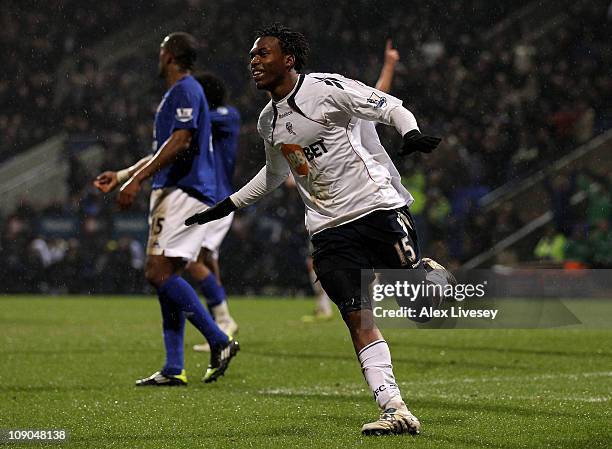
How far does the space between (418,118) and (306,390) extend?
14.2 m

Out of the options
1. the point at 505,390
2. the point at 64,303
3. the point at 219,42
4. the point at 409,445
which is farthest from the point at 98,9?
the point at 409,445

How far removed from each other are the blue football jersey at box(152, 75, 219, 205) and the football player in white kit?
75.4 inches

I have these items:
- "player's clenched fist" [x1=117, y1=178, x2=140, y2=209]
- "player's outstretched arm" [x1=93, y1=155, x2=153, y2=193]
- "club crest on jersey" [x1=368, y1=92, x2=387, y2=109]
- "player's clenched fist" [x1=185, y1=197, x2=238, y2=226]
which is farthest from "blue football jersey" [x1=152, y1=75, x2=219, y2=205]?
"club crest on jersey" [x1=368, y1=92, x2=387, y2=109]

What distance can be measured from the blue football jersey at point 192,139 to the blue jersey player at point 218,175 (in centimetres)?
175

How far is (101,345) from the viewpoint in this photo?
399 inches

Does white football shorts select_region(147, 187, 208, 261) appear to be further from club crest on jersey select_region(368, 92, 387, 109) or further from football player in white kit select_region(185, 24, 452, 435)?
club crest on jersey select_region(368, 92, 387, 109)

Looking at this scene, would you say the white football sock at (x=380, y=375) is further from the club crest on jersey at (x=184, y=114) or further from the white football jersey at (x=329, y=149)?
the club crest on jersey at (x=184, y=114)

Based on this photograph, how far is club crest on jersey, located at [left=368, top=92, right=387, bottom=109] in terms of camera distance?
16.7 feet

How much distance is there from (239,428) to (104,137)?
764 inches

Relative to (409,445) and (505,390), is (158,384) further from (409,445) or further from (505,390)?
(409,445)

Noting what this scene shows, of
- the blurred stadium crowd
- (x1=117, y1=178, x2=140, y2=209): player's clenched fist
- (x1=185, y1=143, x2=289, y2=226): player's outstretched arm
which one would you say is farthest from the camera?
the blurred stadium crowd

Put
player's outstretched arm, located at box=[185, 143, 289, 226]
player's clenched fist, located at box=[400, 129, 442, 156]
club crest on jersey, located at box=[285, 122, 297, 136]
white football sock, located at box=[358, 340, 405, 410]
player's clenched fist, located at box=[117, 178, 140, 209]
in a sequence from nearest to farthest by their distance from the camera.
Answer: player's clenched fist, located at box=[400, 129, 442, 156]
white football sock, located at box=[358, 340, 405, 410]
club crest on jersey, located at box=[285, 122, 297, 136]
player's outstretched arm, located at box=[185, 143, 289, 226]
player's clenched fist, located at box=[117, 178, 140, 209]

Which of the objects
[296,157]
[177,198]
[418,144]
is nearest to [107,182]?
[177,198]

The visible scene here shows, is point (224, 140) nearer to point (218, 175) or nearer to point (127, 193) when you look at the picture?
point (218, 175)
